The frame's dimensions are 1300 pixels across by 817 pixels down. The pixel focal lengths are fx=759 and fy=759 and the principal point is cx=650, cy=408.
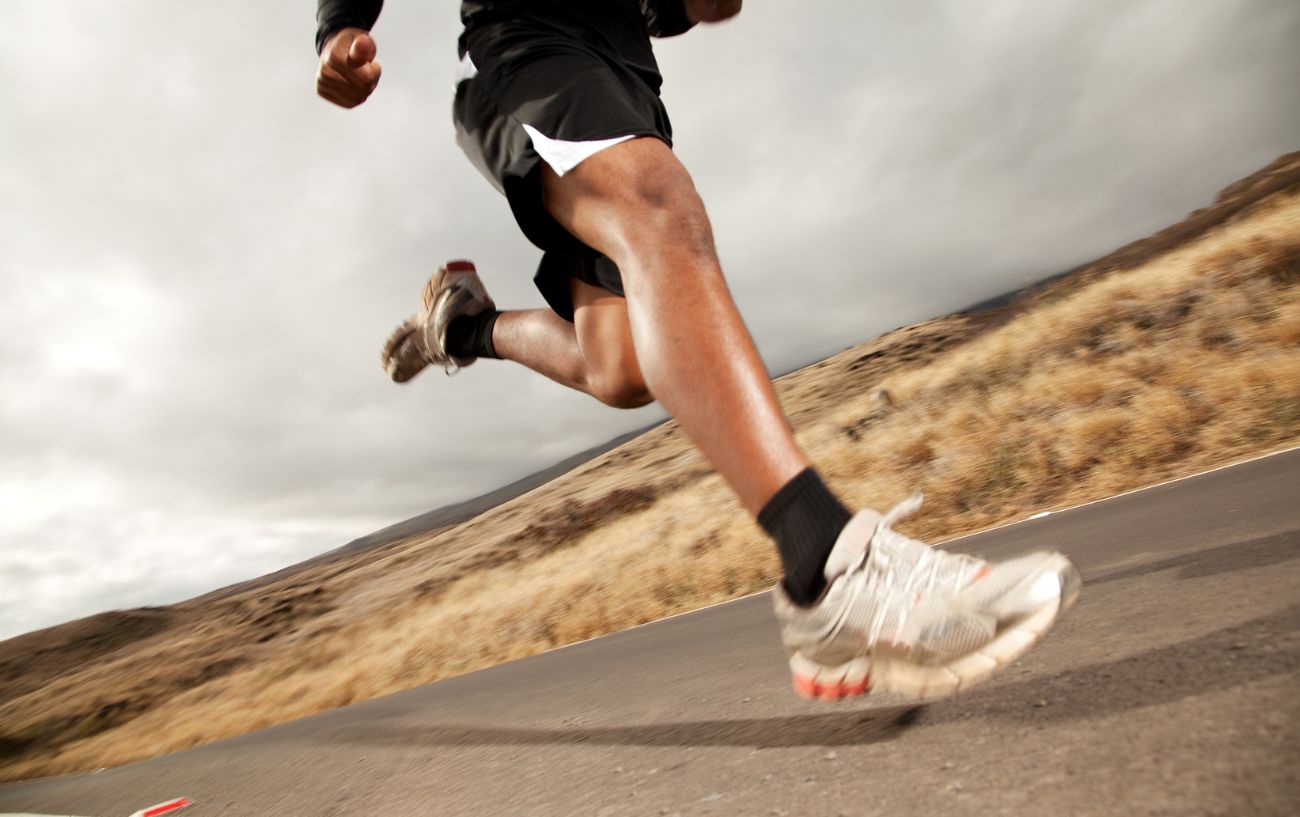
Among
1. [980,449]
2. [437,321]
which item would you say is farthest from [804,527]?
[980,449]

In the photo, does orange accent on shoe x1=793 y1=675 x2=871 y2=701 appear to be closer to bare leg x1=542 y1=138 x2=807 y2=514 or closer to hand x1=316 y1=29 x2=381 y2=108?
bare leg x1=542 y1=138 x2=807 y2=514

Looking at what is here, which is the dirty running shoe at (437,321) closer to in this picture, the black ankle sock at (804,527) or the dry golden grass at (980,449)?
the black ankle sock at (804,527)

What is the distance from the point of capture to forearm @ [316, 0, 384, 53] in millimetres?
1718

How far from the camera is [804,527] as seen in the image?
114 cm

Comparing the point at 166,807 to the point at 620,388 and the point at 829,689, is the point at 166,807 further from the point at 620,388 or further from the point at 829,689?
the point at 829,689

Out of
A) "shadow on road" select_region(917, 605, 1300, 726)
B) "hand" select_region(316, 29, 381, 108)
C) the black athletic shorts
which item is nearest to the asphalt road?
"shadow on road" select_region(917, 605, 1300, 726)

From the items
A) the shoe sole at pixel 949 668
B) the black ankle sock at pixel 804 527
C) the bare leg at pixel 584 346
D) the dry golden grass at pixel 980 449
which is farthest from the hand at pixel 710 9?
the dry golden grass at pixel 980 449

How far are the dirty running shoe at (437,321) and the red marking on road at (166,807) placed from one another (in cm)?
158

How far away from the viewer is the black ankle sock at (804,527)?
114 centimetres

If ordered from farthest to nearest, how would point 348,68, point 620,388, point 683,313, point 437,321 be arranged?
point 437,321, point 620,388, point 348,68, point 683,313

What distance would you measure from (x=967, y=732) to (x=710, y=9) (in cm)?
198

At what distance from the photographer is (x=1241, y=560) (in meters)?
1.67

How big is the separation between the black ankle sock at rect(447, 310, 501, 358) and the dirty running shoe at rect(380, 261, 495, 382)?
19mm

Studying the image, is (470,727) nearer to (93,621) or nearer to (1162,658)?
(1162,658)
